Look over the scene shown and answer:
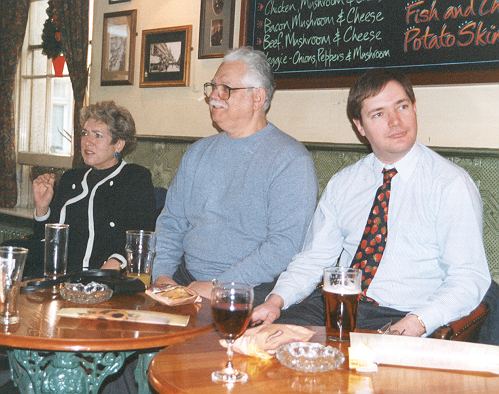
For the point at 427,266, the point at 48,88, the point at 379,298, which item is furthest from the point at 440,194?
the point at 48,88

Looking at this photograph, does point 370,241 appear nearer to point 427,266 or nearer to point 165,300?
point 427,266

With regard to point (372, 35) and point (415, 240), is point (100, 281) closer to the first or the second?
point (415, 240)

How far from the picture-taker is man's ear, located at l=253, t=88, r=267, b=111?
310 cm

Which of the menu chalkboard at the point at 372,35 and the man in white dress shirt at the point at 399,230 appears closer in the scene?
the man in white dress shirt at the point at 399,230

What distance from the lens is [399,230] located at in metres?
2.42

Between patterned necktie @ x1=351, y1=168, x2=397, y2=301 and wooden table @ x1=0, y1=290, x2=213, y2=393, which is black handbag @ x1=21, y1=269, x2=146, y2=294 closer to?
wooden table @ x1=0, y1=290, x2=213, y2=393

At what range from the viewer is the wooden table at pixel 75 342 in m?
1.74

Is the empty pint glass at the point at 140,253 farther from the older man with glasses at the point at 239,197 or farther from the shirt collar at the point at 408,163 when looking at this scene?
the shirt collar at the point at 408,163

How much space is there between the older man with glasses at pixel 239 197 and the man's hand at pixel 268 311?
425 millimetres

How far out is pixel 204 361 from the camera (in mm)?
1547

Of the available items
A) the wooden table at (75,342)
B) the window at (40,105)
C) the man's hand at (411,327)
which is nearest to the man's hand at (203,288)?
the wooden table at (75,342)

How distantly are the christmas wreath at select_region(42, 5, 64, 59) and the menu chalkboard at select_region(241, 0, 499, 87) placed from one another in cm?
216

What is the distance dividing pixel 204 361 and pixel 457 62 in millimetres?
1983

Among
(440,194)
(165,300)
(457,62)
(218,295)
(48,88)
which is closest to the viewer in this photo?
(218,295)
